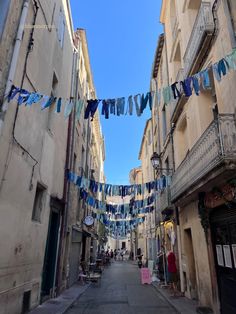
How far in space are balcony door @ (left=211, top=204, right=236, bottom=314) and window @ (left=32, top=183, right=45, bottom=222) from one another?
18.3ft

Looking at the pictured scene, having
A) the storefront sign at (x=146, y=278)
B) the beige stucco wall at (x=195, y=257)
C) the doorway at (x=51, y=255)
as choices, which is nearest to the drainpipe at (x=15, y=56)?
the doorway at (x=51, y=255)

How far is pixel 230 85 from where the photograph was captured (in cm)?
692

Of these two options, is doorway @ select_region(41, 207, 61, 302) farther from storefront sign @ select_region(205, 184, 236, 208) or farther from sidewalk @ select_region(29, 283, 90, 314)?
storefront sign @ select_region(205, 184, 236, 208)

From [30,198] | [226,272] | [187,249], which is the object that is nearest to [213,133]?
[226,272]

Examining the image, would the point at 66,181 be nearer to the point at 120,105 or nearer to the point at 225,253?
the point at 120,105

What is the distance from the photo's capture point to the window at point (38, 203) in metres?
9.08

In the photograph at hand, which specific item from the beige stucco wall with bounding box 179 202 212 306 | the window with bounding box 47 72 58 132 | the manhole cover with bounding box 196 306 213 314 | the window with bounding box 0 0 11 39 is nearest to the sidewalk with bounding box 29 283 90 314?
the manhole cover with bounding box 196 306 213 314

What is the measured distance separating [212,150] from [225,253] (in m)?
3.09

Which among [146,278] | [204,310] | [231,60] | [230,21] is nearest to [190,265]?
[204,310]

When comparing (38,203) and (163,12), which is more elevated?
(163,12)

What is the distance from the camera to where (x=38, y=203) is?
30.8ft

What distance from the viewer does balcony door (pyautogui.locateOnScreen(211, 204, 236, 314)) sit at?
724 centimetres

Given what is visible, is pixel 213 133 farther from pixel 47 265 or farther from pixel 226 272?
pixel 47 265

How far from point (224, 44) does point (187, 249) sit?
7.91m
